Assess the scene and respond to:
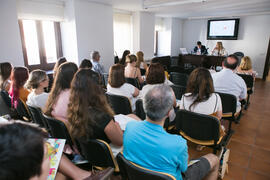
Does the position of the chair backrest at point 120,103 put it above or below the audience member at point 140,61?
below

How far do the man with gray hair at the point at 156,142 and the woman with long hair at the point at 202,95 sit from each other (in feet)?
3.05

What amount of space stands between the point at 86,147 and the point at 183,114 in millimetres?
1118

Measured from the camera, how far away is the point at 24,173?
1.94ft

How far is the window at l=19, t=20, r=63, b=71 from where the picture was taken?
14.5 ft

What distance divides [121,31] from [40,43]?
9.60 feet

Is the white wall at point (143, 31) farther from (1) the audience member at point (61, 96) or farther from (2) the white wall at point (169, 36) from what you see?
(1) the audience member at point (61, 96)

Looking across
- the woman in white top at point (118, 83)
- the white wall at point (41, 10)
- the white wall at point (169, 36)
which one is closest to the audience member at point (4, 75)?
the woman in white top at point (118, 83)

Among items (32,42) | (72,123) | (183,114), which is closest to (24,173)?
(72,123)

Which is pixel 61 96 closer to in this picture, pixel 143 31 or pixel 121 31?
pixel 121 31

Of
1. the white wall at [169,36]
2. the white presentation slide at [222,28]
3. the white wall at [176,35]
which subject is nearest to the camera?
the white presentation slide at [222,28]

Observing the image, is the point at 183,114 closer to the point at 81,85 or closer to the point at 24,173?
the point at 81,85

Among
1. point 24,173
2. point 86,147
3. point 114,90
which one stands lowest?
point 86,147

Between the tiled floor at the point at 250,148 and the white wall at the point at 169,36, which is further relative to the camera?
the white wall at the point at 169,36

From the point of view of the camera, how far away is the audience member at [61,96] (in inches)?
71.4
